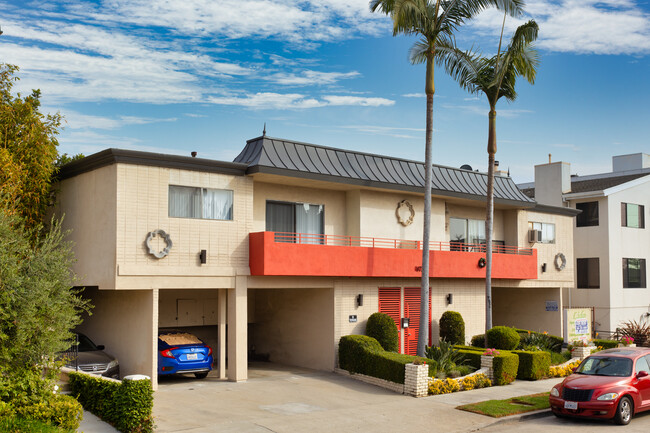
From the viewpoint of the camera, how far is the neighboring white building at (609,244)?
33.9 metres

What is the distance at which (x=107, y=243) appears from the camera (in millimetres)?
18016

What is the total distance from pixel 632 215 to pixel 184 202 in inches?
1059

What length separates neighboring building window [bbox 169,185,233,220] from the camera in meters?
18.9

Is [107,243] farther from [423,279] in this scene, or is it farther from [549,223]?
[549,223]

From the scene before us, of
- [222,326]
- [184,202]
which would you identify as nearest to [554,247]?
[222,326]

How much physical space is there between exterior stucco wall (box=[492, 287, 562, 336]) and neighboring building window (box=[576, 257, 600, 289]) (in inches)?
171

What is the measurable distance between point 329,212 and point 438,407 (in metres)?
8.77

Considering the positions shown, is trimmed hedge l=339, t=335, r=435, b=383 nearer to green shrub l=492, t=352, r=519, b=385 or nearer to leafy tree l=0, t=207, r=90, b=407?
green shrub l=492, t=352, r=519, b=385

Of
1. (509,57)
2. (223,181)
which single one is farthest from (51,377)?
(509,57)

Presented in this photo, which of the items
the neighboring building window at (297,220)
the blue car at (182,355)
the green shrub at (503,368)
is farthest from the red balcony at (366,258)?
the green shrub at (503,368)

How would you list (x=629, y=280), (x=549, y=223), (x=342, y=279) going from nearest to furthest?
(x=342, y=279) → (x=549, y=223) → (x=629, y=280)

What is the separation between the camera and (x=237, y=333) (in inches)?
773

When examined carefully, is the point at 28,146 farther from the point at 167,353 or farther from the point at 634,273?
the point at 634,273

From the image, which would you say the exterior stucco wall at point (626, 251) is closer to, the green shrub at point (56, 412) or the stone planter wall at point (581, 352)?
the stone planter wall at point (581, 352)
